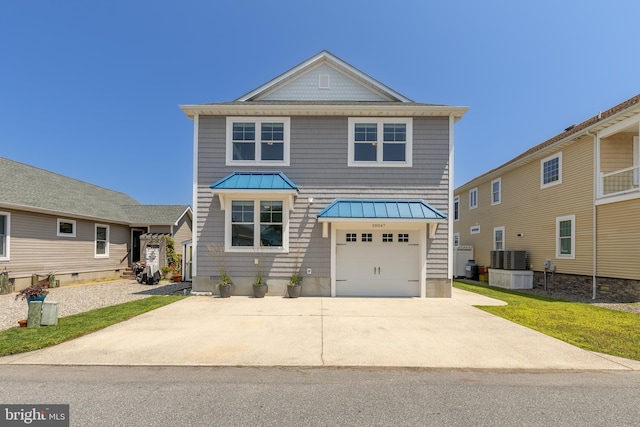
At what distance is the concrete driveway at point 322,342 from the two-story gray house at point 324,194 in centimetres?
232

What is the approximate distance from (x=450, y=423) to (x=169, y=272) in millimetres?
16800

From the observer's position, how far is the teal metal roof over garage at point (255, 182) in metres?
10.7

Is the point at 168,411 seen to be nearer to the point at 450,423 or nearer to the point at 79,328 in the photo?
the point at 450,423

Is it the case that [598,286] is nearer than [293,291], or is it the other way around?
[293,291]

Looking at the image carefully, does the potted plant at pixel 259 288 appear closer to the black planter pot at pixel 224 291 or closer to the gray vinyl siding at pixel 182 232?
the black planter pot at pixel 224 291

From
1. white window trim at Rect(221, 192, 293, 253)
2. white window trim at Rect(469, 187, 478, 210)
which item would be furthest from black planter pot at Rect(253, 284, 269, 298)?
white window trim at Rect(469, 187, 478, 210)

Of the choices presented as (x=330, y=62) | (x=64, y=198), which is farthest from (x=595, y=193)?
(x=64, y=198)

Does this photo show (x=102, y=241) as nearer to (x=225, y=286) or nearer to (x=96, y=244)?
(x=96, y=244)

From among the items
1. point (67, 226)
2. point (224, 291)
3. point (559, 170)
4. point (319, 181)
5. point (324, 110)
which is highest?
point (324, 110)

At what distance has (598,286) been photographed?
11.9 metres

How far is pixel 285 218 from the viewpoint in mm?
11281

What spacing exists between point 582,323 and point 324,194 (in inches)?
318

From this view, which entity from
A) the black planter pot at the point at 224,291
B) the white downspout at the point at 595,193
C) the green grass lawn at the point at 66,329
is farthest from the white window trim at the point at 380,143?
the green grass lawn at the point at 66,329

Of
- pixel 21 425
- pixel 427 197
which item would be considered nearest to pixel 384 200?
pixel 427 197
